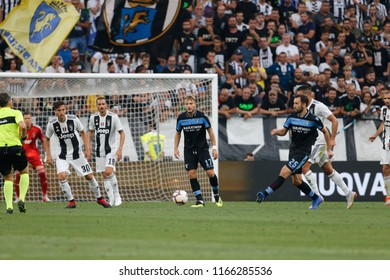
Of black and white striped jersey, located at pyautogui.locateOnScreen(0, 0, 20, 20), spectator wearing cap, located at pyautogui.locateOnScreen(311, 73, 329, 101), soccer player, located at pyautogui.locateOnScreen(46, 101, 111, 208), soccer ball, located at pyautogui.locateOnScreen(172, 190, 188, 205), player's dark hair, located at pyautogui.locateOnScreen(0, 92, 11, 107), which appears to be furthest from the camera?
spectator wearing cap, located at pyautogui.locateOnScreen(311, 73, 329, 101)

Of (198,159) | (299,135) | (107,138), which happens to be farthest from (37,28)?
(299,135)

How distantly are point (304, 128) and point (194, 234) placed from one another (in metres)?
5.58

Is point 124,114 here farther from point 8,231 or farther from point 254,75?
point 8,231

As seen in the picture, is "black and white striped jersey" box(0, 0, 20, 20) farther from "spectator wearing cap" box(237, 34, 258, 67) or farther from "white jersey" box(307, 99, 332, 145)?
"white jersey" box(307, 99, 332, 145)

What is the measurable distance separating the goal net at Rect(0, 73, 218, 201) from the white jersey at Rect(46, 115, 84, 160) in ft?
8.58

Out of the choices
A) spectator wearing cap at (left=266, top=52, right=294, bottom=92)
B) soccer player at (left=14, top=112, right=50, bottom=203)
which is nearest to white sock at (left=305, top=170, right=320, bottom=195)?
spectator wearing cap at (left=266, top=52, right=294, bottom=92)

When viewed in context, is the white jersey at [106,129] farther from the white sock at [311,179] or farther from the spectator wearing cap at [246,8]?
the spectator wearing cap at [246,8]

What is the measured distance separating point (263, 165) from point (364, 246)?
11.1 metres

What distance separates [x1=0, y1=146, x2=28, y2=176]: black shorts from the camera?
1598 cm

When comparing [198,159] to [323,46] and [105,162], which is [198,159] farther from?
[323,46]

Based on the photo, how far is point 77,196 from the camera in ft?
70.3

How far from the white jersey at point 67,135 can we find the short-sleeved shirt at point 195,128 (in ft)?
6.82

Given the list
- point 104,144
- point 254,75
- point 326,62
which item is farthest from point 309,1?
point 104,144

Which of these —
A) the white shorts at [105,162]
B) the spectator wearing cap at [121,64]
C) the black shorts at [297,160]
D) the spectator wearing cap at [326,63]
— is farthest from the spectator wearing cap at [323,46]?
the black shorts at [297,160]
